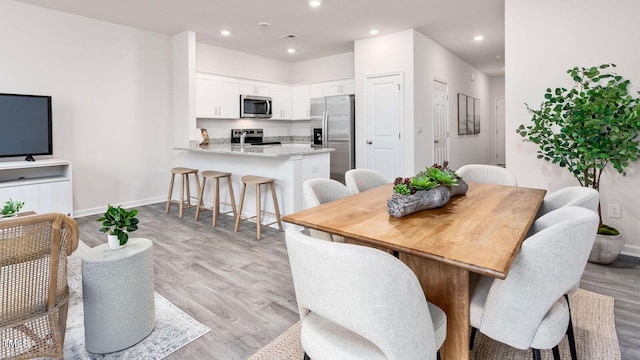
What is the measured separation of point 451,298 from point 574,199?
951mm

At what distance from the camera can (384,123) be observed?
5605 mm

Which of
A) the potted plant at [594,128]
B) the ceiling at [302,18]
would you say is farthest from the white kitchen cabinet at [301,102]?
the potted plant at [594,128]

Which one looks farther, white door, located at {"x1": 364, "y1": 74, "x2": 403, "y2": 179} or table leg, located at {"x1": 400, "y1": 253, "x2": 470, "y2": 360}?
white door, located at {"x1": 364, "y1": 74, "x2": 403, "y2": 179}

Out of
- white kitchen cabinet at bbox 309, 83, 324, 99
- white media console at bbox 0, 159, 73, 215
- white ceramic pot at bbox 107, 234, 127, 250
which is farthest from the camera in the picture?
white kitchen cabinet at bbox 309, 83, 324, 99

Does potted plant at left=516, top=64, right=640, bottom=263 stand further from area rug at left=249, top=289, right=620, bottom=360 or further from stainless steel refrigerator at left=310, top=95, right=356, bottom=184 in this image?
stainless steel refrigerator at left=310, top=95, right=356, bottom=184

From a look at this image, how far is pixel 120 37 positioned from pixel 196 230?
10.2 ft

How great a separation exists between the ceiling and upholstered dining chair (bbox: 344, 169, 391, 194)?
8.04ft

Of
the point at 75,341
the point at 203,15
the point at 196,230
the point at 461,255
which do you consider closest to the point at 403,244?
the point at 461,255

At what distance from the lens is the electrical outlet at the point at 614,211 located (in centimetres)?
323

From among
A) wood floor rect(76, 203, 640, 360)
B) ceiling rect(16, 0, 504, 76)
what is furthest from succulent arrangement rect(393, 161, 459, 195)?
ceiling rect(16, 0, 504, 76)

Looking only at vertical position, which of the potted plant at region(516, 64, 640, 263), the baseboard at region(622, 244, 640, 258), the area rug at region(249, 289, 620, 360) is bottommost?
the area rug at region(249, 289, 620, 360)

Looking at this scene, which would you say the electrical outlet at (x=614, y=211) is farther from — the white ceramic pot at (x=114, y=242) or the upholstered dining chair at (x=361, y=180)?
the white ceramic pot at (x=114, y=242)

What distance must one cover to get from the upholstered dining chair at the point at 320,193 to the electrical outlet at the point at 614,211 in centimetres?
257

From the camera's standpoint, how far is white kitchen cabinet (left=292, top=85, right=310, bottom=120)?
7133 millimetres
